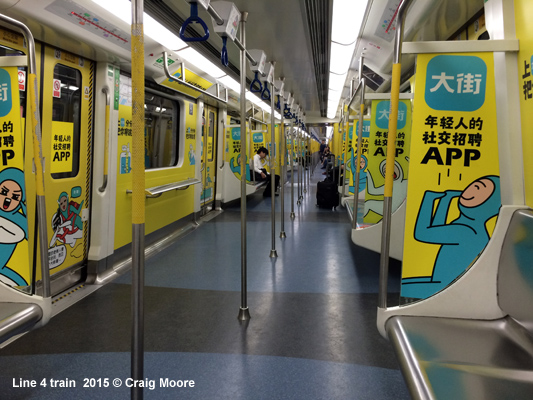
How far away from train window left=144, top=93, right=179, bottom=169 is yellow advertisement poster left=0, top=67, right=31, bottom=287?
332 centimetres

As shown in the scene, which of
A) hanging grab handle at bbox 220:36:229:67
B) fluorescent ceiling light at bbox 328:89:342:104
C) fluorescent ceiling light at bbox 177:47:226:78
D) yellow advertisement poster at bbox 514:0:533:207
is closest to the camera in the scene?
yellow advertisement poster at bbox 514:0:533:207

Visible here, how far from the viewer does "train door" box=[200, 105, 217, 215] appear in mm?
7535

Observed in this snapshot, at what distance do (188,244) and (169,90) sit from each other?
234 centimetres

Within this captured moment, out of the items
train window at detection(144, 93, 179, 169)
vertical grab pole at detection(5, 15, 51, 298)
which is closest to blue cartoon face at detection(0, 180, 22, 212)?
vertical grab pole at detection(5, 15, 51, 298)

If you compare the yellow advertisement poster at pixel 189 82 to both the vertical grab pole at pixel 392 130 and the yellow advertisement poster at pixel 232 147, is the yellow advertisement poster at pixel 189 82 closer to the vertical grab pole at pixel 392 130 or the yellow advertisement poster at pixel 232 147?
the yellow advertisement poster at pixel 232 147

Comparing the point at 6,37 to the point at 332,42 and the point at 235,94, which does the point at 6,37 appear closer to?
the point at 332,42

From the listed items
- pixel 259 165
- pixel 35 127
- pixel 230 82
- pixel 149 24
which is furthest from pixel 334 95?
pixel 35 127

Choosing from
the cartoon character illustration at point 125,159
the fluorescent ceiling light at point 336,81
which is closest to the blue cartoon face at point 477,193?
the cartoon character illustration at point 125,159

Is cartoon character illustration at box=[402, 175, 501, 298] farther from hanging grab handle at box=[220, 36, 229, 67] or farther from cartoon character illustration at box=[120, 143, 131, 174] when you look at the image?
cartoon character illustration at box=[120, 143, 131, 174]

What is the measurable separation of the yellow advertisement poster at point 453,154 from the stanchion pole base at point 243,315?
68.0 inches

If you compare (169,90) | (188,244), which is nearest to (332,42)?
(169,90)

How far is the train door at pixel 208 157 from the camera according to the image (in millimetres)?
7535

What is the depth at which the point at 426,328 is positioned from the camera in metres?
1.70

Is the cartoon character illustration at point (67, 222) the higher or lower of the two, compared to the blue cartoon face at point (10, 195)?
lower
